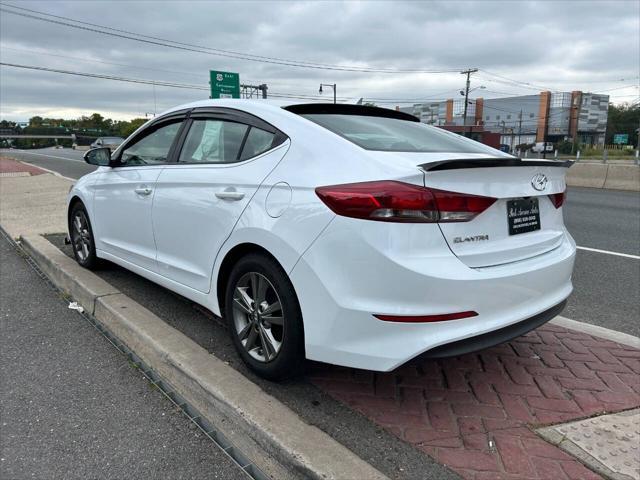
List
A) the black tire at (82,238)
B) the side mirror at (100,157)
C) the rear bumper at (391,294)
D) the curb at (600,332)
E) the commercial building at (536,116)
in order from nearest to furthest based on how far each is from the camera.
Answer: the rear bumper at (391,294), the curb at (600,332), the side mirror at (100,157), the black tire at (82,238), the commercial building at (536,116)

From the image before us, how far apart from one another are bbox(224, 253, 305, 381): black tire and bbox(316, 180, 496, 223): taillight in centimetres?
54

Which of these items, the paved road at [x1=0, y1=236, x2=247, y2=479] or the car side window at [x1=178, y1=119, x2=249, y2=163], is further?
the car side window at [x1=178, y1=119, x2=249, y2=163]

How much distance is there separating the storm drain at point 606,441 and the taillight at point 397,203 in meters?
1.16

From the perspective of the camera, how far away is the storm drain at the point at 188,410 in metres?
2.38

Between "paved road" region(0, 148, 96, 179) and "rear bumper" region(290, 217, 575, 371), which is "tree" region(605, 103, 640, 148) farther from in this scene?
"rear bumper" region(290, 217, 575, 371)

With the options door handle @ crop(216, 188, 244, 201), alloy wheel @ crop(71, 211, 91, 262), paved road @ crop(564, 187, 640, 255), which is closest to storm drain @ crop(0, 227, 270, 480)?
alloy wheel @ crop(71, 211, 91, 262)

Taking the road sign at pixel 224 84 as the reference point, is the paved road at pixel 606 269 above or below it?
below

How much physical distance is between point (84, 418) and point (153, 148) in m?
2.18

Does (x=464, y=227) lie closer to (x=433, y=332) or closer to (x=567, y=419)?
(x=433, y=332)

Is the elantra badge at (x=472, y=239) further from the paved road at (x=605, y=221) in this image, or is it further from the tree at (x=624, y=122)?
the tree at (x=624, y=122)

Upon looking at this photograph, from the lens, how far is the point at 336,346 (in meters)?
2.49

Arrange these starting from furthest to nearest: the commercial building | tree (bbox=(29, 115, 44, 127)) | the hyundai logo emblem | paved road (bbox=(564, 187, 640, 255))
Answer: tree (bbox=(29, 115, 44, 127)) → the commercial building → paved road (bbox=(564, 187, 640, 255)) → the hyundai logo emblem

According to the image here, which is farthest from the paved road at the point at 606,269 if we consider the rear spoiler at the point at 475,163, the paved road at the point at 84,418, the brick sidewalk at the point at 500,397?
the paved road at the point at 84,418

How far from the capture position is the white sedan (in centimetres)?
234
